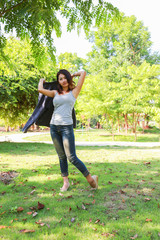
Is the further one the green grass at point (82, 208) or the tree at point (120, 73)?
the tree at point (120, 73)

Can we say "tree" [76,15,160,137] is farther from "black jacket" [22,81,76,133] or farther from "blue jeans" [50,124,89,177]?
"blue jeans" [50,124,89,177]

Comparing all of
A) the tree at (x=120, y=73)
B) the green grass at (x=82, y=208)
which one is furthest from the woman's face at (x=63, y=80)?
the tree at (x=120, y=73)

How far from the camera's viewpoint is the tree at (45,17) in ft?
10.4

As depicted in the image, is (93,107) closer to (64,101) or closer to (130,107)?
(130,107)

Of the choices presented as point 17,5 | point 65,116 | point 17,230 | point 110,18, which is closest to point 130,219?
point 17,230

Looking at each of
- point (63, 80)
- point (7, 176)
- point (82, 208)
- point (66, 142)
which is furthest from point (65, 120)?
point (7, 176)

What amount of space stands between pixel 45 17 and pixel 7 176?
11.5 ft

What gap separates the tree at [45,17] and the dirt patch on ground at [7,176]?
2.65m

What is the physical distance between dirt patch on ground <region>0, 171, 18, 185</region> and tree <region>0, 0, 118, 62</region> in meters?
2.65

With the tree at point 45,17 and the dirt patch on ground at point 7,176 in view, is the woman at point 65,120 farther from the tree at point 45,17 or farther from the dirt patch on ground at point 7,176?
the dirt patch on ground at point 7,176

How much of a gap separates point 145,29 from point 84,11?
101 feet

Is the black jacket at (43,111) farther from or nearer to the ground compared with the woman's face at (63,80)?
nearer to the ground

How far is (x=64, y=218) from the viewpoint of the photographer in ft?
8.10

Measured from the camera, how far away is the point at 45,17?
120 inches
